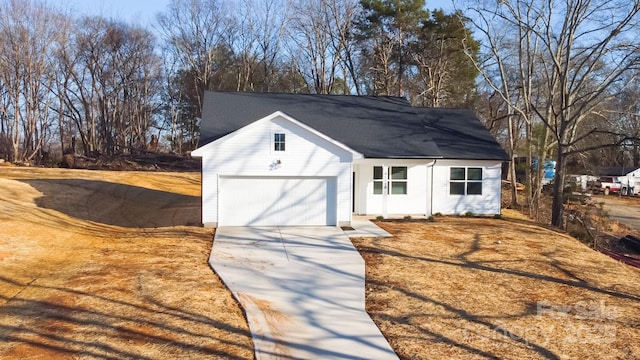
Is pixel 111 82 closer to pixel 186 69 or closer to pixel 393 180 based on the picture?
pixel 186 69

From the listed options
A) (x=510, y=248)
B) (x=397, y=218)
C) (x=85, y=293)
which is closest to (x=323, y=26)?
(x=397, y=218)

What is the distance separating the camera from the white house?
1533 cm

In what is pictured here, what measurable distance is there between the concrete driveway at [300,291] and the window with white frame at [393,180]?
4.10 metres

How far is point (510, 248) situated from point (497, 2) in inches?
590

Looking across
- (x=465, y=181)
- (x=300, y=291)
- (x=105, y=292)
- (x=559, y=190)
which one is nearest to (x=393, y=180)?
(x=465, y=181)

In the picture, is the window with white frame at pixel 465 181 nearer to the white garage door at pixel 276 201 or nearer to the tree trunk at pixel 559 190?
the tree trunk at pixel 559 190

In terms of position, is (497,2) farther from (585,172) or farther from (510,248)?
(510,248)

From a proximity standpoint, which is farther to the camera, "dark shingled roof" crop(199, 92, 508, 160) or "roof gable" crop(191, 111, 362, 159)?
"dark shingled roof" crop(199, 92, 508, 160)

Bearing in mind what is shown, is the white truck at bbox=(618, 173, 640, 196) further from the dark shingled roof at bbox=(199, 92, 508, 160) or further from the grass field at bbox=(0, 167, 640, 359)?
the grass field at bbox=(0, 167, 640, 359)

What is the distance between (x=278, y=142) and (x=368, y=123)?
5506 mm

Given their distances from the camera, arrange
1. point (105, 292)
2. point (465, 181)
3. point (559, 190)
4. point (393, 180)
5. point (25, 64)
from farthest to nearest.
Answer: point (25, 64), point (559, 190), point (465, 181), point (393, 180), point (105, 292)

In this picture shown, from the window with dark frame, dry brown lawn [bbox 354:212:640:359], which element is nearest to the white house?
the window with dark frame

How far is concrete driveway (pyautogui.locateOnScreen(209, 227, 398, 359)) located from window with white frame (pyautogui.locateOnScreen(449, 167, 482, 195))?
6.86m

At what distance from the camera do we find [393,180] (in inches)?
722
